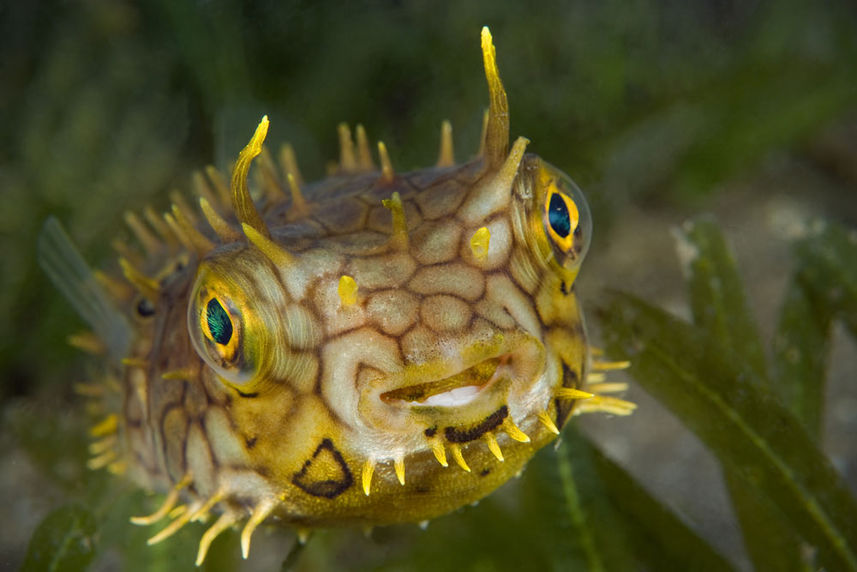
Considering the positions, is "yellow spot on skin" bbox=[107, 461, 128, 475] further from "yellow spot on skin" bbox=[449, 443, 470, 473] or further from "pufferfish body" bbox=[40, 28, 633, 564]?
"yellow spot on skin" bbox=[449, 443, 470, 473]

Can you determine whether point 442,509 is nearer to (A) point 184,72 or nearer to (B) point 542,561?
(B) point 542,561

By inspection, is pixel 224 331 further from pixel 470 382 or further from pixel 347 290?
pixel 470 382

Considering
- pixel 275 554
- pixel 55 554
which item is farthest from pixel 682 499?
pixel 55 554

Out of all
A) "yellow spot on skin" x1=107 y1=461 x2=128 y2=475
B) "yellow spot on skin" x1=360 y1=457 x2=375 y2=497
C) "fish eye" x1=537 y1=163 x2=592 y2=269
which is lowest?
"yellow spot on skin" x1=107 y1=461 x2=128 y2=475

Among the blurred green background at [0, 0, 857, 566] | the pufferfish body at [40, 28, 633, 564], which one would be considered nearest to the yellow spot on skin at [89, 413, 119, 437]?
the pufferfish body at [40, 28, 633, 564]

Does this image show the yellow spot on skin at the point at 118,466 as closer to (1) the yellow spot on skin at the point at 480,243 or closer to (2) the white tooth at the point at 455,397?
(2) the white tooth at the point at 455,397
